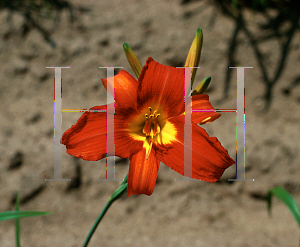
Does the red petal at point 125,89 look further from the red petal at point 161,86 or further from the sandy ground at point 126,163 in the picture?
the sandy ground at point 126,163

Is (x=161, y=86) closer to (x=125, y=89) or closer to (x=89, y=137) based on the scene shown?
(x=125, y=89)

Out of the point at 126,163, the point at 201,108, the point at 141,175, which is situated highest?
the point at 201,108

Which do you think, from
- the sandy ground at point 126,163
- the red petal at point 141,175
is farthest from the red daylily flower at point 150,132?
the sandy ground at point 126,163

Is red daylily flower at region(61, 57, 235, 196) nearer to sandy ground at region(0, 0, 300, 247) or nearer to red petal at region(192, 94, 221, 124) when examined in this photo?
red petal at region(192, 94, 221, 124)

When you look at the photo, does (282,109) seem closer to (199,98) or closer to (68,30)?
(199,98)

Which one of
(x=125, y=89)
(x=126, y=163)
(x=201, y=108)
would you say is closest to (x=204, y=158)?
(x=201, y=108)

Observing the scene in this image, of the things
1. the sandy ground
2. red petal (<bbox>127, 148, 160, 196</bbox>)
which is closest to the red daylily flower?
red petal (<bbox>127, 148, 160, 196</bbox>)
